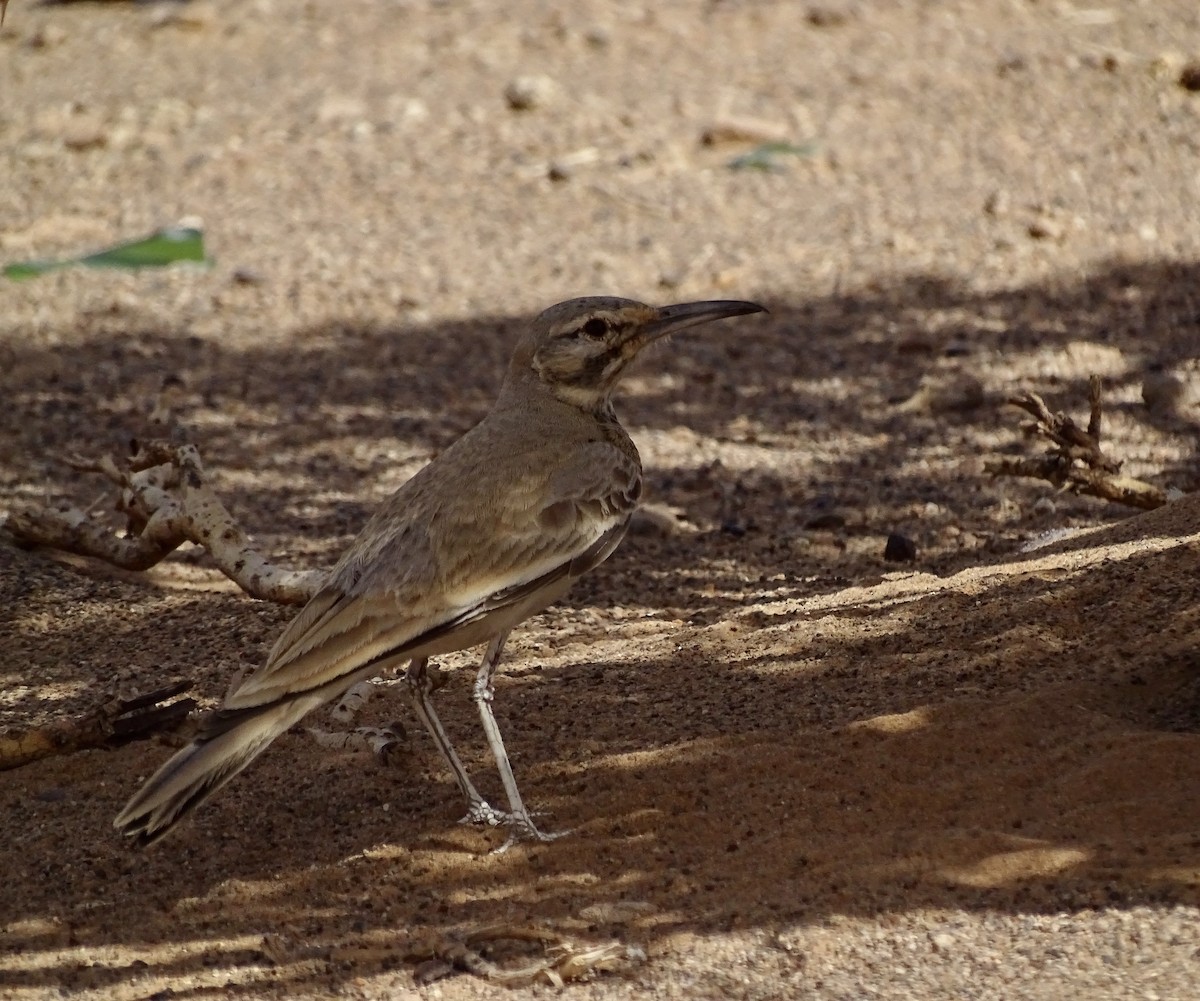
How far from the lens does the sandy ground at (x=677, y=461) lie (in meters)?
4.42

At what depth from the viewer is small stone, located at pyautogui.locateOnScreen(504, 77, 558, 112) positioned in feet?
41.4

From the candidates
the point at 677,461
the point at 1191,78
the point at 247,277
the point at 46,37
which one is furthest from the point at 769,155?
the point at 46,37

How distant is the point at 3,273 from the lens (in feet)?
35.4

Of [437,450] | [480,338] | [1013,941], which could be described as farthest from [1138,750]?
[480,338]

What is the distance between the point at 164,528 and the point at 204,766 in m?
2.34

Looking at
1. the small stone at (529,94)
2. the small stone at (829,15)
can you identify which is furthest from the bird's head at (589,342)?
the small stone at (829,15)

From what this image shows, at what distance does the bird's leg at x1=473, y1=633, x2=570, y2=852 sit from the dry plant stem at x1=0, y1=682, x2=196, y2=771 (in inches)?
35.1

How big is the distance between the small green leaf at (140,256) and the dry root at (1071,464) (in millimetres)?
5886

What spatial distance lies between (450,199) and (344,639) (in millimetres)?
7421

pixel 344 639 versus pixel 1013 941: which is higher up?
pixel 344 639

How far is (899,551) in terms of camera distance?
719 centimetres

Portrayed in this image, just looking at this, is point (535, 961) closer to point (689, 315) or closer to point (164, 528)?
point (689, 315)

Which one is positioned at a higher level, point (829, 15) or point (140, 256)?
point (829, 15)

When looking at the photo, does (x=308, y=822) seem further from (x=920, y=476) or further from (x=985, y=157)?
(x=985, y=157)
